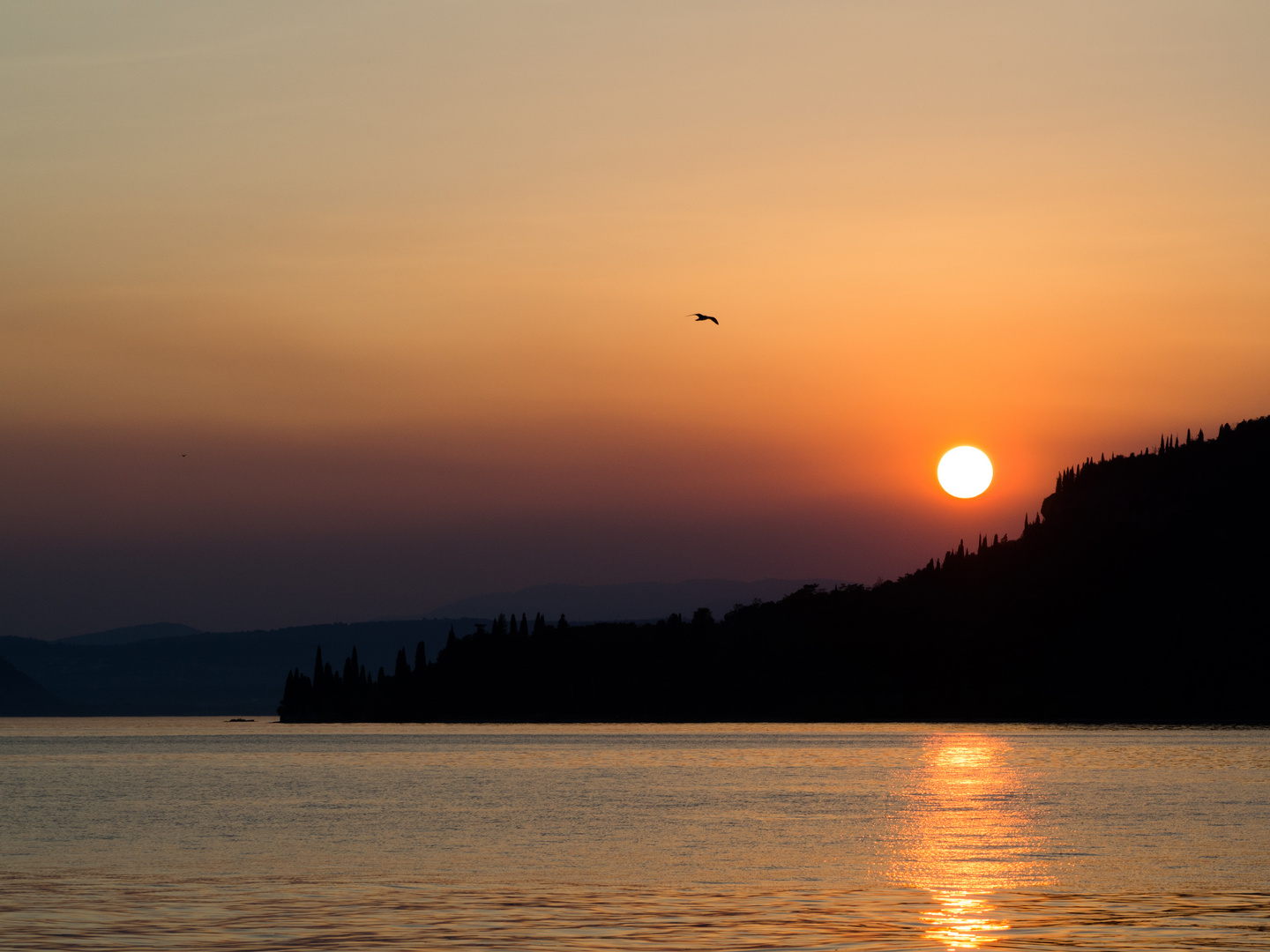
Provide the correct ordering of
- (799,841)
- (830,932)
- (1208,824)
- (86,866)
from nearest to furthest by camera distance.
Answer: (830,932)
(86,866)
(799,841)
(1208,824)

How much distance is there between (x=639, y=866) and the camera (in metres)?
68.7

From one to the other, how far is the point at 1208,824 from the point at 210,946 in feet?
201

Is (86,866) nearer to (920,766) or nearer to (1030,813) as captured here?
(1030,813)

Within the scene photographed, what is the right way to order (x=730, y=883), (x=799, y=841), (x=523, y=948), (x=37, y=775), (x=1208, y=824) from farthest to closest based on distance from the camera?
(x=37, y=775) → (x=1208, y=824) → (x=799, y=841) → (x=730, y=883) → (x=523, y=948)

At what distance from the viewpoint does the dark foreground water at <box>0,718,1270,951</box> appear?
4869cm

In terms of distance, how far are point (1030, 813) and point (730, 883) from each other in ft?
141

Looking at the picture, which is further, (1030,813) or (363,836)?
(1030,813)

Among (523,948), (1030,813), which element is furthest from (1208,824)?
(523,948)

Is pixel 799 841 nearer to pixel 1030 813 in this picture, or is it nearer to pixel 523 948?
pixel 1030 813

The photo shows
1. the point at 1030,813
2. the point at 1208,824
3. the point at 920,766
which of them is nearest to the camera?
the point at 1208,824

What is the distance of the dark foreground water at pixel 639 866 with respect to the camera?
4869 cm

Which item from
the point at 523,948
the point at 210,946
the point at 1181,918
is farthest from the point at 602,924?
the point at 1181,918

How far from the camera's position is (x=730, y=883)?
204 feet

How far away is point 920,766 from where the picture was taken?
176 m
